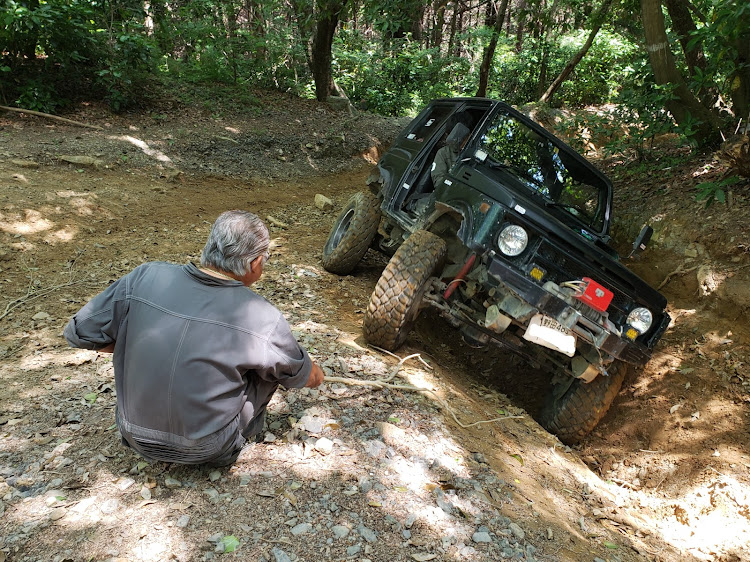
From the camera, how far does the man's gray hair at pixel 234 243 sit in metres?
2.11

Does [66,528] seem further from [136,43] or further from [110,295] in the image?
[136,43]

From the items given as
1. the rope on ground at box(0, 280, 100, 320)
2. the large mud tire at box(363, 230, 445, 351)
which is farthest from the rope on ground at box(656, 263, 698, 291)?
the rope on ground at box(0, 280, 100, 320)

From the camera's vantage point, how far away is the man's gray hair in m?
2.11

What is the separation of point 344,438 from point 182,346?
1.15 meters

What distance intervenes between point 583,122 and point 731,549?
5.27 m

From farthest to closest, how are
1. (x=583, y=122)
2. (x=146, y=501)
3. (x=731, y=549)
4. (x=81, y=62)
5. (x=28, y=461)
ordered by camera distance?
(x=81, y=62), (x=583, y=122), (x=731, y=549), (x=28, y=461), (x=146, y=501)

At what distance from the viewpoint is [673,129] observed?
5.92m

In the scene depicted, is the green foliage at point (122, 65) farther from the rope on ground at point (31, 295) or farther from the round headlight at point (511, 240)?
the round headlight at point (511, 240)

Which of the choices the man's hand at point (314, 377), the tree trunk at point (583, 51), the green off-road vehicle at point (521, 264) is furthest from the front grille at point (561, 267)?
the tree trunk at point (583, 51)

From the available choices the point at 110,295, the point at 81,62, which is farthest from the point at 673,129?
the point at 81,62

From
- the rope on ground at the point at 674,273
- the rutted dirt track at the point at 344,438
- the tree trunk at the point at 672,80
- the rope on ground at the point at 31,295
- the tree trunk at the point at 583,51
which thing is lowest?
the rope on ground at the point at 31,295

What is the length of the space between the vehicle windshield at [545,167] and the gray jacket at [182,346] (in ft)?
9.00

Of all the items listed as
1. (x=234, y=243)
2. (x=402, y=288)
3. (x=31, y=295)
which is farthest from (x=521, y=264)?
(x=31, y=295)

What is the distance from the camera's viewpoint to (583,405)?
12.7ft
